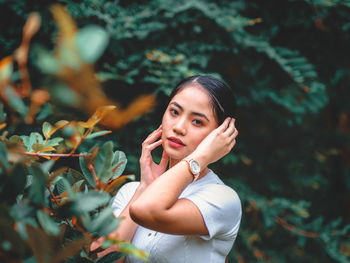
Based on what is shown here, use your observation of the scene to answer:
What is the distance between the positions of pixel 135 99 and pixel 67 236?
4.42 feet

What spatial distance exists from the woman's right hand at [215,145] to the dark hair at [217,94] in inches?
2.4

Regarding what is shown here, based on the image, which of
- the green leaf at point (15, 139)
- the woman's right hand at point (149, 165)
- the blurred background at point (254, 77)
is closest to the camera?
the green leaf at point (15, 139)

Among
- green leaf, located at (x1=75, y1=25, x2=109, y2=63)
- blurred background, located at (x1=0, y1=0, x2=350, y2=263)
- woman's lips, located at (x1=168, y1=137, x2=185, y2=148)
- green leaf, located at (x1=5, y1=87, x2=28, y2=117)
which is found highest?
green leaf, located at (x1=75, y1=25, x2=109, y2=63)

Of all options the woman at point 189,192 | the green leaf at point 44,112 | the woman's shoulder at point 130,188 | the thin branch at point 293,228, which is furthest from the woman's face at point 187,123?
the thin branch at point 293,228

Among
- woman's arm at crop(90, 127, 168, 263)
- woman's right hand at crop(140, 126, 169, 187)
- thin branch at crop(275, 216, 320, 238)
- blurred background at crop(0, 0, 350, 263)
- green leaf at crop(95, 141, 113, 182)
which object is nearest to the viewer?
green leaf at crop(95, 141, 113, 182)

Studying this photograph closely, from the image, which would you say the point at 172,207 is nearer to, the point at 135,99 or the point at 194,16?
the point at 135,99

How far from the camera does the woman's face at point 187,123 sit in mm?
1107

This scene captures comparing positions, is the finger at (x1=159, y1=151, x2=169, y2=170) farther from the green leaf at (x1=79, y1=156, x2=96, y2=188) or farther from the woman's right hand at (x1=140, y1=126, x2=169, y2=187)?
the green leaf at (x1=79, y1=156, x2=96, y2=188)

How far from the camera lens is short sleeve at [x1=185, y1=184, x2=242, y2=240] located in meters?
0.97

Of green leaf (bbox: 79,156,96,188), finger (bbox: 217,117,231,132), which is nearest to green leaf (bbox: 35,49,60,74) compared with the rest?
green leaf (bbox: 79,156,96,188)

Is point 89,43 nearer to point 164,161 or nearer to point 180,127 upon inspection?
point 180,127

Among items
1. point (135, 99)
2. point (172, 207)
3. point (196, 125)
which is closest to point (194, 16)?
point (135, 99)

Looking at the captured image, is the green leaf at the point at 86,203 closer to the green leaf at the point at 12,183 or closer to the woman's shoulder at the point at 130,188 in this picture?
the green leaf at the point at 12,183

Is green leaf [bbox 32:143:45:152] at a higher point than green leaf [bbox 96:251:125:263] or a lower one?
higher
